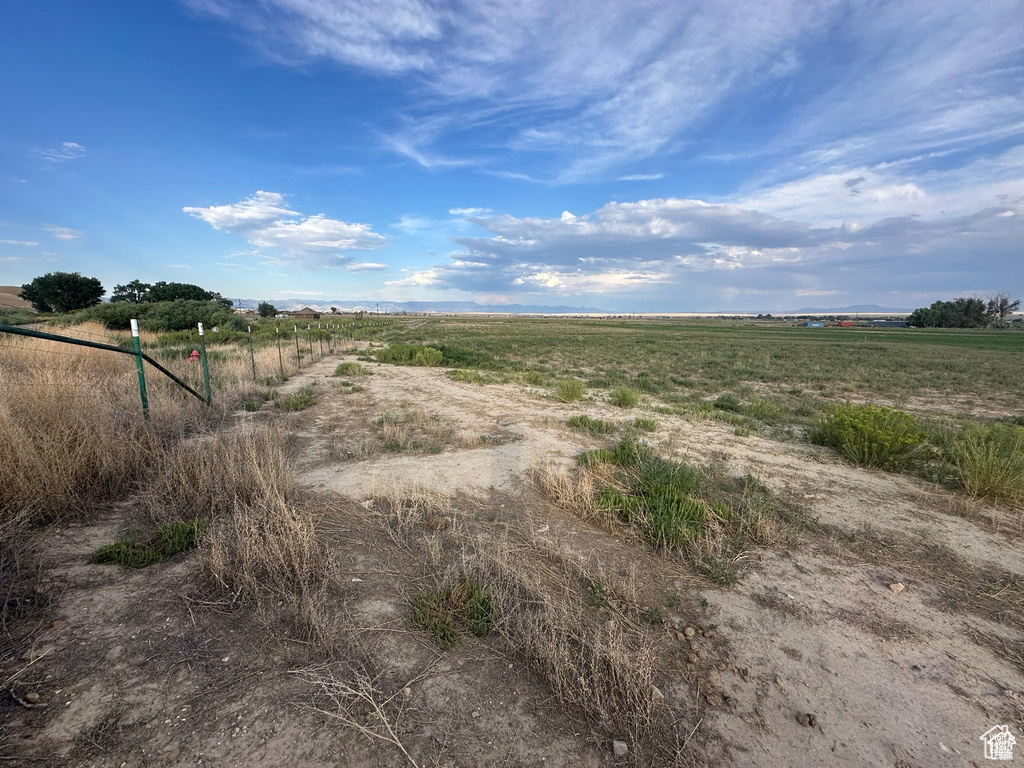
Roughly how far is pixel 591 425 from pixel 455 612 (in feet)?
20.8

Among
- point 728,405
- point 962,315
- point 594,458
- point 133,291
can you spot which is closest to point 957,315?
point 962,315

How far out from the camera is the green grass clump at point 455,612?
3.11m

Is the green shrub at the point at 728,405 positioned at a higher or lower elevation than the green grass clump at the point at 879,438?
lower

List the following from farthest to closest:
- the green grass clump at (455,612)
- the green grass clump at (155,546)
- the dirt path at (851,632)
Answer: the green grass clump at (155,546) < the green grass clump at (455,612) < the dirt path at (851,632)

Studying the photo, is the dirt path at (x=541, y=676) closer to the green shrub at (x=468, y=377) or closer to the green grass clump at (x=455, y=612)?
the green grass clump at (x=455, y=612)

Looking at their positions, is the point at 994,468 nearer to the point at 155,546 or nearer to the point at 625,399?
the point at 625,399

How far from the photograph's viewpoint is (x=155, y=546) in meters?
3.89

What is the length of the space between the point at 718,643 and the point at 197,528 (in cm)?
462

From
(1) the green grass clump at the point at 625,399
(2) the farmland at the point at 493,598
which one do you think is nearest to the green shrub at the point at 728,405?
(1) the green grass clump at the point at 625,399

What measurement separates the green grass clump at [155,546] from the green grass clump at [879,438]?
30.8 ft

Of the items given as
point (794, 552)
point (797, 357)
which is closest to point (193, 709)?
point (794, 552)

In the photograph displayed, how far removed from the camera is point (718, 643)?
315 centimetres

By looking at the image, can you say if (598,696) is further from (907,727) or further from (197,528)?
(197,528)

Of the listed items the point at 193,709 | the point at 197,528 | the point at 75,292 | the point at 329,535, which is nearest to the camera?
the point at 193,709
